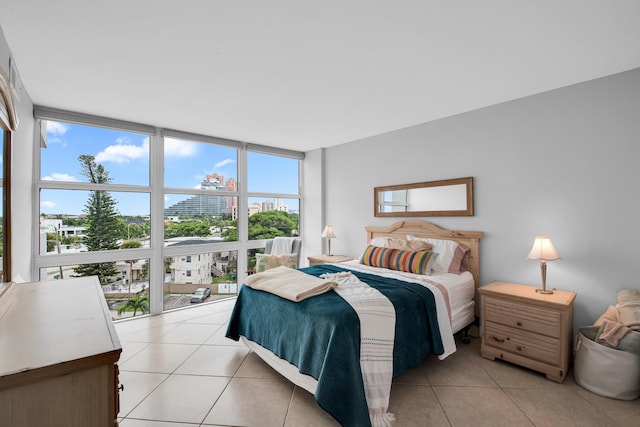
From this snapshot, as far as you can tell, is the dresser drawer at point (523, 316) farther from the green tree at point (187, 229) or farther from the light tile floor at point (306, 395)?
the green tree at point (187, 229)

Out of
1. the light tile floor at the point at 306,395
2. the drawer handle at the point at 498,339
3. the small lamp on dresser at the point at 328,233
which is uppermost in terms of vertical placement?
the small lamp on dresser at the point at 328,233

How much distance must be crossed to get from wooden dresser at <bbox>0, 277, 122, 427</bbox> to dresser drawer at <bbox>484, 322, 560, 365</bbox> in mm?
2857

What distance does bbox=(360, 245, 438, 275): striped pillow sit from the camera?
314 centimetres

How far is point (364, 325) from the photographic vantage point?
1.99 metres

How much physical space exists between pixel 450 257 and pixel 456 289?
454 mm

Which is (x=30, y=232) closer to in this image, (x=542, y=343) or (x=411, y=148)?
(x=411, y=148)

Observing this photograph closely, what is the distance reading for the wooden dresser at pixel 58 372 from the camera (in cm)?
80

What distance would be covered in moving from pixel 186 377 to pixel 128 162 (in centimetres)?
274

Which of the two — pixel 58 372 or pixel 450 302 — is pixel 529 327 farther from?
pixel 58 372

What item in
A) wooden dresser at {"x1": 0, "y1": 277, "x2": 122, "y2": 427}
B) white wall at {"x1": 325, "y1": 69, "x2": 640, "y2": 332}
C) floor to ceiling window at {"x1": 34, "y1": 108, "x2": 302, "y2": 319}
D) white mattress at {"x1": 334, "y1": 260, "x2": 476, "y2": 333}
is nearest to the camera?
wooden dresser at {"x1": 0, "y1": 277, "x2": 122, "y2": 427}

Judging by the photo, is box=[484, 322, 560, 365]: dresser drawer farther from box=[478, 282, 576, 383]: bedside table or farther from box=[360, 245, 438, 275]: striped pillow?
box=[360, 245, 438, 275]: striped pillow

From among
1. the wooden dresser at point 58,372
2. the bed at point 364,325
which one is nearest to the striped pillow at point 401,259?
the bed at point 364,325

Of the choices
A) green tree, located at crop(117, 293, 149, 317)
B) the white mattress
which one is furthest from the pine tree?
the white mattress

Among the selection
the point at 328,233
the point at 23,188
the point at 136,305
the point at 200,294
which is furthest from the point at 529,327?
the point at 23,188
